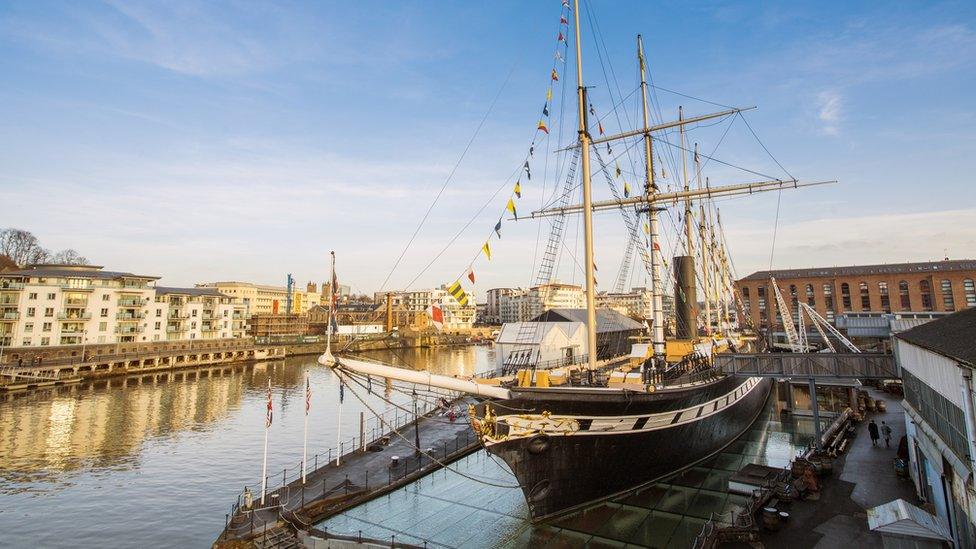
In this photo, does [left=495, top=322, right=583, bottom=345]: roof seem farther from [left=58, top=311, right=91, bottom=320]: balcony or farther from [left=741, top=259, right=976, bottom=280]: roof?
[left=58, top=311, right=91, bottom=320]: balcony

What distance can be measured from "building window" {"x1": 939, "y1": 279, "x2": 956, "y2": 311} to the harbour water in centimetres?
7786

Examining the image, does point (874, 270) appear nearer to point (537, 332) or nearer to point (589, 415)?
point (537, 332)

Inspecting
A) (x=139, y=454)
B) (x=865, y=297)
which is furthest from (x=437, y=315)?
(x=865, y=297)

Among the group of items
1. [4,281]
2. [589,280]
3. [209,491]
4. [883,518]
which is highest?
[4,281]

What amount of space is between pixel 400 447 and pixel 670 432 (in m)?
13.8

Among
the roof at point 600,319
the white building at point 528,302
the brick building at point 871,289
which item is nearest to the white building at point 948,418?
the roof at point 600,319

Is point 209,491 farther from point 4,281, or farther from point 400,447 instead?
point 4,281

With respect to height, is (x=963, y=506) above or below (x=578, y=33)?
below

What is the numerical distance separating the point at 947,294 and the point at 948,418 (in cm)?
7597

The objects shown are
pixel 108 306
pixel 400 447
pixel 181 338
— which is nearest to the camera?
pixel 400 447

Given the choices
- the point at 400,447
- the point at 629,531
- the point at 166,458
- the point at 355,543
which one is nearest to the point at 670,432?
the point at 629,531

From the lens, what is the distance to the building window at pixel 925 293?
6431 cm

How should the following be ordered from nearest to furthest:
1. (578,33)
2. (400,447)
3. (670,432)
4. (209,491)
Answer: (670,432) < (578,33) < (209,491) < (400,447)

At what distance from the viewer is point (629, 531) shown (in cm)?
1401
